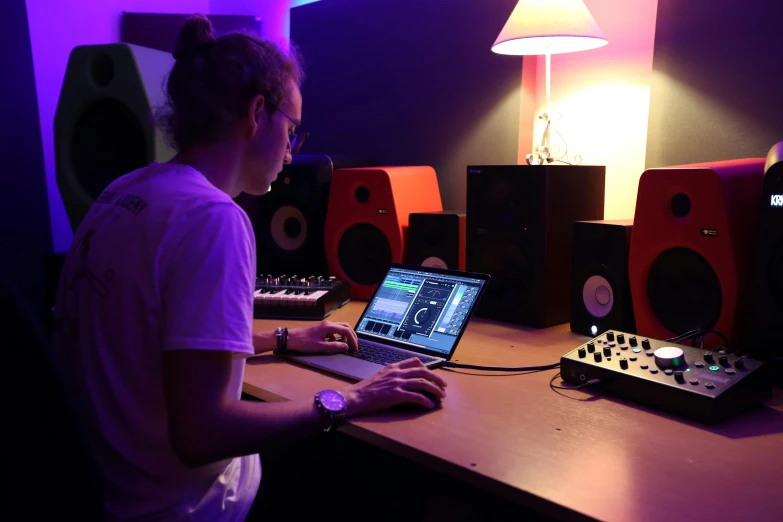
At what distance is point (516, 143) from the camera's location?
6.13 feet

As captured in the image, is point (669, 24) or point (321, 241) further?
point (321, 241)

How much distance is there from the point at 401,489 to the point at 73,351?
1065 mm

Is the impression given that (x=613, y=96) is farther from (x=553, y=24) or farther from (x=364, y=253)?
(x=364, y=253)

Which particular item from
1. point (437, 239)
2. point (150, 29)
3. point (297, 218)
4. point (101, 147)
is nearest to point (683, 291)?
point (437, 239)

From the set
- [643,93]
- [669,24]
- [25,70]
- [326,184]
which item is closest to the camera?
[669,24]

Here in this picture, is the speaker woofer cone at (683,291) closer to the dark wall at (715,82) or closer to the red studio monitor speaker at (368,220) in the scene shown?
the dark wall at (715,82)

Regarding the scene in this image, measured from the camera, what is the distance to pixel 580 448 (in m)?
0.86

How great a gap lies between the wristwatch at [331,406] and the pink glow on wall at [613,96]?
3.65ft

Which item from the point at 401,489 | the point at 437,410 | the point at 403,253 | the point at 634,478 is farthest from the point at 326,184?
the point at 634,478

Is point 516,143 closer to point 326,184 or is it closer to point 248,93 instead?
point 326,184

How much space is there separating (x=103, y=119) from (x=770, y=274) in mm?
1662

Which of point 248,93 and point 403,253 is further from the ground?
point 248,93

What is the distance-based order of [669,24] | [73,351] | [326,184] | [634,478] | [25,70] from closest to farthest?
[634,478]
[73,351]
[669,24]
[326,184]
[25,70]

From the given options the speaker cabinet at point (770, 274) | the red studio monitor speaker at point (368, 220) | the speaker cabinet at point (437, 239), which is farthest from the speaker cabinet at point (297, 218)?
the speaker cabinet at point (770, 274)
